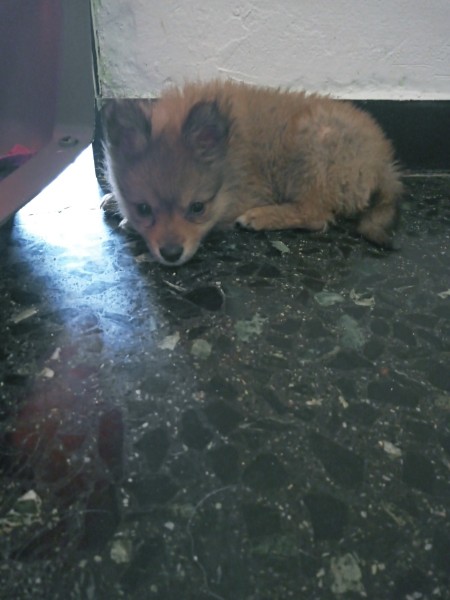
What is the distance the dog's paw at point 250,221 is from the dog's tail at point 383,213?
28 centimetres

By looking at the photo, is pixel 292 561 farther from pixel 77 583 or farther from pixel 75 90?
pixel 75 90

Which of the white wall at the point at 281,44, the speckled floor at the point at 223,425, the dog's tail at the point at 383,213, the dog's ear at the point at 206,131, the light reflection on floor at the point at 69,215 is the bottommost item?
the light reflection on floor at the point at 69,215

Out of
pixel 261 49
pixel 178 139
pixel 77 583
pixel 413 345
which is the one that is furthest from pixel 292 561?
pixel 261 49

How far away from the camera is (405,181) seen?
6.00ft

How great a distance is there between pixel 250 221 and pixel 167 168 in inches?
11.5

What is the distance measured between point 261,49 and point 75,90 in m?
0.66

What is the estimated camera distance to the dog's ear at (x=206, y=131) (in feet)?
4.35

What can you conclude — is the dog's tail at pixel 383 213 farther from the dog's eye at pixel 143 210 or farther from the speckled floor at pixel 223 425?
the dog's eye at pixel 143 210

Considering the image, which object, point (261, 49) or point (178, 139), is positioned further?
point (261, 49)

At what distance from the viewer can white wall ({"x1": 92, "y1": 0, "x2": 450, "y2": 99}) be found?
1580 mm

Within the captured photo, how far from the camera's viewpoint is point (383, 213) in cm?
145

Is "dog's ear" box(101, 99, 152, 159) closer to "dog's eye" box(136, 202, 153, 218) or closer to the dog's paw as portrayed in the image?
"dog's eye" box(136, 202, 153, 218)

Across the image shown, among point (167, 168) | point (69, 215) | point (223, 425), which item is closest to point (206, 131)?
point (167, 168)

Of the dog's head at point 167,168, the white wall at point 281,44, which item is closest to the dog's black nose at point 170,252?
the dog's head at point 167,168
